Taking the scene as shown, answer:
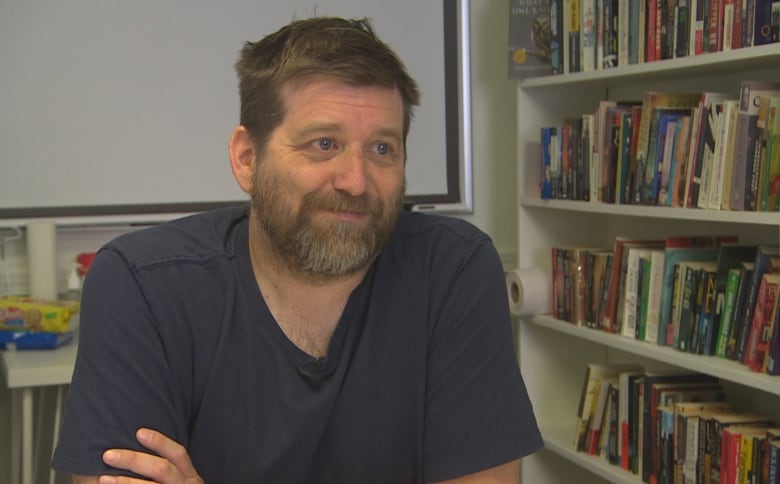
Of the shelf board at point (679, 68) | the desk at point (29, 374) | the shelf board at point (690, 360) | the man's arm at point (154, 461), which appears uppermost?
the shelf board at point (679, 68)

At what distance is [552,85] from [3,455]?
Answer: 6.43 ft

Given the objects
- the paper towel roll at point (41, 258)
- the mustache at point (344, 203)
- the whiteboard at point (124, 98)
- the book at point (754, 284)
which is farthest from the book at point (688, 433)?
the paper towel roll at point (41, 258)

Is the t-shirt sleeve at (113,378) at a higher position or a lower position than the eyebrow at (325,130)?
lower

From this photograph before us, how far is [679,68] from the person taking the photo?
216 cm

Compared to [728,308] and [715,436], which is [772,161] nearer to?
[728,308]

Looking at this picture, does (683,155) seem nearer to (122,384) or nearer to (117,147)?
(122,384)

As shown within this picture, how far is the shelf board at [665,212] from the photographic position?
1883mm

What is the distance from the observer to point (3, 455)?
2770 millimetres

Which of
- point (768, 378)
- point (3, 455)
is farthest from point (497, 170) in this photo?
point (3, 455)

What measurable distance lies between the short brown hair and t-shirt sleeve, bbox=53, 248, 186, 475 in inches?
12.5

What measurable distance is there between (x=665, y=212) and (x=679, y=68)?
1.10ft

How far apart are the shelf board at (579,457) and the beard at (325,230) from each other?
1.23 metres

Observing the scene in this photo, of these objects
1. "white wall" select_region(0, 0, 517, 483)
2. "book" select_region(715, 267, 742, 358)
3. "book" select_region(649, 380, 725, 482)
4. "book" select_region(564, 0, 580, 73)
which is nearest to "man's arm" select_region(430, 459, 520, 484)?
"book" select_region(715, 267, 742, 358)

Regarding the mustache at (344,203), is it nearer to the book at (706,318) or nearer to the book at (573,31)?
the book at (706,318)
